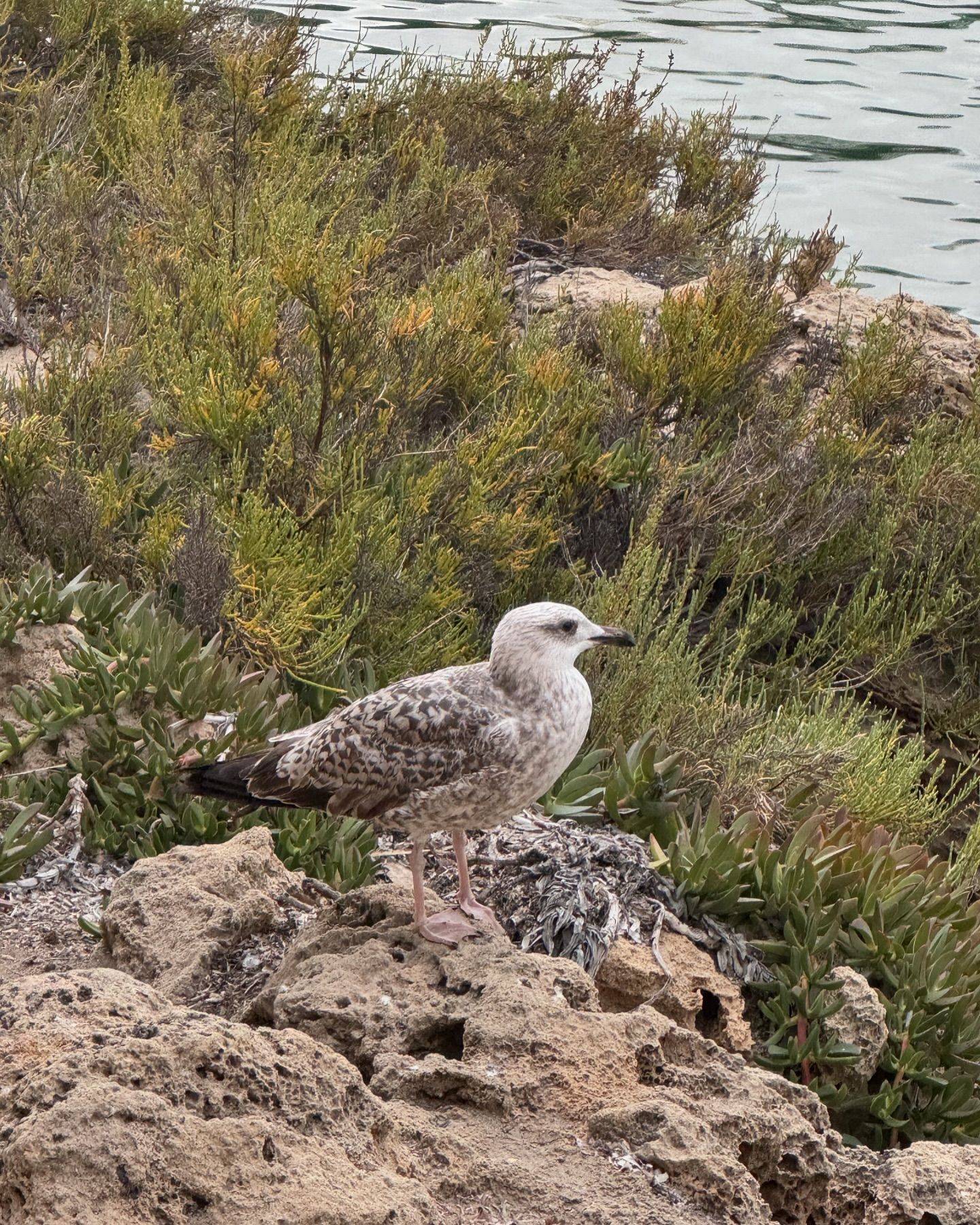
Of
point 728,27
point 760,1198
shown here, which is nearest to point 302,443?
point 760,1198

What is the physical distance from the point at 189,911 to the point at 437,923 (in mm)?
742

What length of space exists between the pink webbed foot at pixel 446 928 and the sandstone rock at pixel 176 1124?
88 cm

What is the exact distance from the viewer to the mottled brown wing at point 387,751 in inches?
145

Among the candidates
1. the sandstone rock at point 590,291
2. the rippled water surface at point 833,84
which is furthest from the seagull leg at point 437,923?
the rippled water surface at point 833,84

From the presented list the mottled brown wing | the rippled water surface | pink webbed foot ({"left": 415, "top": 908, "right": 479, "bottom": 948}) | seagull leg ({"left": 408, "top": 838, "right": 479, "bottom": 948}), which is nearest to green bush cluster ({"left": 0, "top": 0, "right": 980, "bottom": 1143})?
the mottled brown wing

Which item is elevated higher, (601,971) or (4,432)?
(4,432)

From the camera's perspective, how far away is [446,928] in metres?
3.54

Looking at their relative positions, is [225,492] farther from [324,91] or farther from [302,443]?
[324,91]

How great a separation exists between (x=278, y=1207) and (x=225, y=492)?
419 centimetres

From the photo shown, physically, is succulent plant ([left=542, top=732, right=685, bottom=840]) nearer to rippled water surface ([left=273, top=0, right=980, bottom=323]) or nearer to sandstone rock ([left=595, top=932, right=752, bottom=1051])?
sandstone rock ([left=595, top=932, right=752, bottom=1051])

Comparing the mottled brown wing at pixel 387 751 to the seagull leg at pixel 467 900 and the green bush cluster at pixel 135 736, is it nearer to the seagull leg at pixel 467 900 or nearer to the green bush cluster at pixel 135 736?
the seagull leg at pixel 467 900

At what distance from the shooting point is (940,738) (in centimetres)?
768

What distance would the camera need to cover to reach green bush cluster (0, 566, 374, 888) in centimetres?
451

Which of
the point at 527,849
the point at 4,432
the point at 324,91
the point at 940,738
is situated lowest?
the point at 940,738
